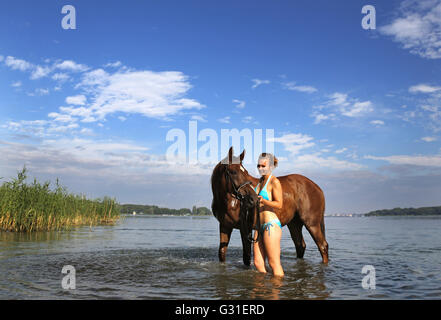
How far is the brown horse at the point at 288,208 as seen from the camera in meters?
6.37

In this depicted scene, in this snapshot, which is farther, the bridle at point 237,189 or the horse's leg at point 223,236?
the horse's leg at point 223,236

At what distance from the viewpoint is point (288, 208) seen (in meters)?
7.29

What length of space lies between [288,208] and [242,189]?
7.20 ft

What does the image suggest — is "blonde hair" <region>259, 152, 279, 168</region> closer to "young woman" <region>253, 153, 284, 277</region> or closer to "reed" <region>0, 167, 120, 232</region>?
"young woman" <region>253, 153, 284, 277</region>

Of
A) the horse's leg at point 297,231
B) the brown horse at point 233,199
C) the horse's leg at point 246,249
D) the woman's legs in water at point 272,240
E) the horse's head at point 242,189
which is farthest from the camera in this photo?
the horse's leg at point 297,231

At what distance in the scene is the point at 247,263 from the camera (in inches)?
269

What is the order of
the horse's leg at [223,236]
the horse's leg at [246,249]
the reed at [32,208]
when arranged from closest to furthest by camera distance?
1. the horse's leg at [246,249]
2. the horse's leg at [223,236]
3. the reed at [32,208]

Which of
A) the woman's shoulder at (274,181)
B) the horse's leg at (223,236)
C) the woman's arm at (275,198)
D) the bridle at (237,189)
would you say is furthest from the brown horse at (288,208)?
the woman's shoulder at (274,181)

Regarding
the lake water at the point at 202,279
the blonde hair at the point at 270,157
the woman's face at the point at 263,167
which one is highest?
the blonde hair at the point at 270,157

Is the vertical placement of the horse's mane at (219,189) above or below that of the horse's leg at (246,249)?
above

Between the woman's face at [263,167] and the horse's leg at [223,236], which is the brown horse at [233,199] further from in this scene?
the woman's face at [263,167]

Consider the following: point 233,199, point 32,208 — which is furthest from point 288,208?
point 32,208

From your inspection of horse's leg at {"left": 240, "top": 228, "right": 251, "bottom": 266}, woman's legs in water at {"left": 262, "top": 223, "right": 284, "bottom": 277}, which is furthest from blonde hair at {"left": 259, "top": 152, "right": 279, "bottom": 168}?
horse's leg at {"left": 240, "top": 228, "right": 251, "bottom": 266}
